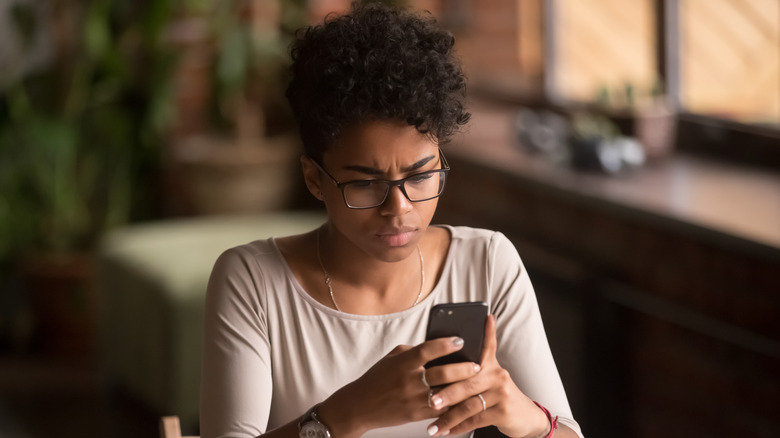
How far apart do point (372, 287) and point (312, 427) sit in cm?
27

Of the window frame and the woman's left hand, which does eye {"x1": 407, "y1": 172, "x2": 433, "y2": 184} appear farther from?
the window frame

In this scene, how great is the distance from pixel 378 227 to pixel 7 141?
2.99 meters

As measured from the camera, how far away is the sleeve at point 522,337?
4.44 ft

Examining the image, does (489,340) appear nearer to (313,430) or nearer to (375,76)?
(313,430)

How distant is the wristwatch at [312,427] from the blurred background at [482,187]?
539 millimetres

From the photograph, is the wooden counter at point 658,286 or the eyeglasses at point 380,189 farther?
the wooden counter at point 658,286

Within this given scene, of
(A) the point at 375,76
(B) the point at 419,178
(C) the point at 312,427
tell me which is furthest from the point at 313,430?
(A) the point at 375,76

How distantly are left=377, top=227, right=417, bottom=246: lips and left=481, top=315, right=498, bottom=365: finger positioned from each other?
7.7 inches

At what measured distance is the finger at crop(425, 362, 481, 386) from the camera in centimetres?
113

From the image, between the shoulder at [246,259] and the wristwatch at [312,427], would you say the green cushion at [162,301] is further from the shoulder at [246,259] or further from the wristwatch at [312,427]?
the wristwatch at [312,427]

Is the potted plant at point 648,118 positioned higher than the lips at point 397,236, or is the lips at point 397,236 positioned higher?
the lips at point 397,236

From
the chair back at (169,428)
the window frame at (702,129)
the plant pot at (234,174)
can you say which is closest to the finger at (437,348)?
the chair back at (169,428)

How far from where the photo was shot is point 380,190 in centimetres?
126

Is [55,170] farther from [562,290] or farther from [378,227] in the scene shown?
[378,227]
